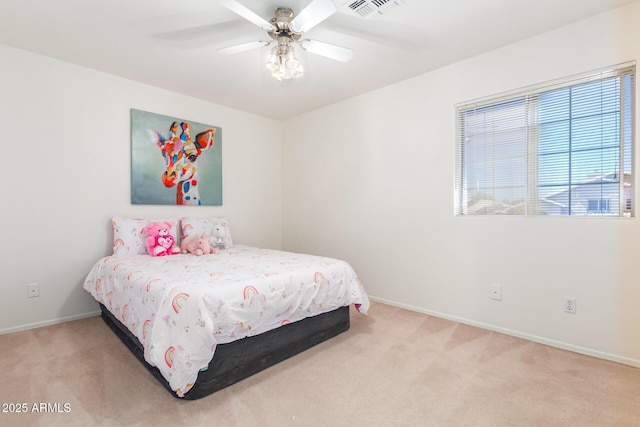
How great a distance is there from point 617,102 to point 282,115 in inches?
139

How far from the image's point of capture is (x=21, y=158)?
265cm

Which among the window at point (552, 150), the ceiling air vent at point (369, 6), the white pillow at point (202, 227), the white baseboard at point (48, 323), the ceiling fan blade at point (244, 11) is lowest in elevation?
the white baseboard at point (48, 323)

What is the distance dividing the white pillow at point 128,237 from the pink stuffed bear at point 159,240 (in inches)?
3.4

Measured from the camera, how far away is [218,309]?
174 cm

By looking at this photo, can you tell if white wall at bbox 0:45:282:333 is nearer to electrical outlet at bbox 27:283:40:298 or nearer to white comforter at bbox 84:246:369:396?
electrical outlet at bbox 27:283:40:298

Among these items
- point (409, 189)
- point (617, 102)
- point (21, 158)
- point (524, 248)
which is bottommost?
point (524, 248)

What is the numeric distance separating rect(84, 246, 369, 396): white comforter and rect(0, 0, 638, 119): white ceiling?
1811 millimetres

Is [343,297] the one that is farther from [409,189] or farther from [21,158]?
[21,158]

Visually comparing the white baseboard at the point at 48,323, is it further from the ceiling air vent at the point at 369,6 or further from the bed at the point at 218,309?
the ceiling air vent at the point at 369,6

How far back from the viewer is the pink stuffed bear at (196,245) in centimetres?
312

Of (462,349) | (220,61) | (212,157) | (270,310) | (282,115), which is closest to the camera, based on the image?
(270,310)

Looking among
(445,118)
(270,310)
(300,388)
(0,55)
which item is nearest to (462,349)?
(300,388)

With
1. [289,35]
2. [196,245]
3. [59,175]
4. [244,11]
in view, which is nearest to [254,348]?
[196,245]

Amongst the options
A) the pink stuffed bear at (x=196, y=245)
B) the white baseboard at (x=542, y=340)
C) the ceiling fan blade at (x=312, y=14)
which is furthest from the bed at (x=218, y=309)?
the ceiling fan blade at (x=312, y=14)
